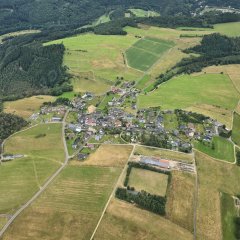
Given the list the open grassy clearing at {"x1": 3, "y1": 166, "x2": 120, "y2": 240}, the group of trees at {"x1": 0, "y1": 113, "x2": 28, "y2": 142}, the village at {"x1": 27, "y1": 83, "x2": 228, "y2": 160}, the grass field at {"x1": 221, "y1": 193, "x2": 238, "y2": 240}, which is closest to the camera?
the open grassy clearing at {"x1": 3, "y1": 166, "x2": 120, "y2": 240}

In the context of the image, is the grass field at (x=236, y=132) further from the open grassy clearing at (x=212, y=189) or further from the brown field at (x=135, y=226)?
the brown field at (x=135, y=226)

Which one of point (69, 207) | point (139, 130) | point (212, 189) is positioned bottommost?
point (212, 189)

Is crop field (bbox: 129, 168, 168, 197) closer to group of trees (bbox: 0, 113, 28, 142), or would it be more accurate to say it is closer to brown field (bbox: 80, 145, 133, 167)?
brown field (bbox: 80, 145, 133, 167)

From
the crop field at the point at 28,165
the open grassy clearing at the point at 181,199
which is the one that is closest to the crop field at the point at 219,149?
the open grassy clearing at the point at 181,199

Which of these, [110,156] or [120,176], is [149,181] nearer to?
[120,176]

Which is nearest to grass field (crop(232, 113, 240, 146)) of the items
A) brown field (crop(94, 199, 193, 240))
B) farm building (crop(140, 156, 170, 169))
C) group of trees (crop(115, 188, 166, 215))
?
farm building (crop(140, 156, 170, 169))

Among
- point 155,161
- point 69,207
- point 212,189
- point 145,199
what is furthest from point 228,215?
point 69,207
